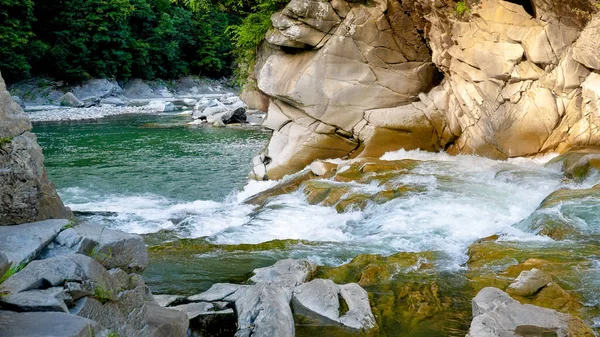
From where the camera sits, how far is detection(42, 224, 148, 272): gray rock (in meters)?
4.18

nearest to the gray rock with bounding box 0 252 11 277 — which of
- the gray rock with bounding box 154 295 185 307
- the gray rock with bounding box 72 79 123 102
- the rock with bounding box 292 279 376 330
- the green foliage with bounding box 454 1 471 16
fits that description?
the gray rock with bounding box 154 295 185 307

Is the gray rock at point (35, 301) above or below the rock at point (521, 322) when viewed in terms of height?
above

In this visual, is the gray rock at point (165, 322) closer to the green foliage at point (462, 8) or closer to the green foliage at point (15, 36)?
the green foliage at point (462, 8)

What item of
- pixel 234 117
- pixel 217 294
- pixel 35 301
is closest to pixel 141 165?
pixel 234 117

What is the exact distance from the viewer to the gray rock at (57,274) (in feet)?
11.5

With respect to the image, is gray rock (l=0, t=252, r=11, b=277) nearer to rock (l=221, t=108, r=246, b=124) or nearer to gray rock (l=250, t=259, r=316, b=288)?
gray rock (l=250, t=259, r=316, b=288)

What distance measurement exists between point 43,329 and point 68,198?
514 inches

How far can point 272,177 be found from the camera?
1644 centimetres

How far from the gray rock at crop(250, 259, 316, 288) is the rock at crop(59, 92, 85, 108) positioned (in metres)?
37.7

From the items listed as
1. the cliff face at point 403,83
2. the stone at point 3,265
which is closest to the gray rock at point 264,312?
the stone at point 3,265

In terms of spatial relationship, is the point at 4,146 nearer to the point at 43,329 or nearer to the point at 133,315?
the point at 133,315

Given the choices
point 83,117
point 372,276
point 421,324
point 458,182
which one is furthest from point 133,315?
point 83,117

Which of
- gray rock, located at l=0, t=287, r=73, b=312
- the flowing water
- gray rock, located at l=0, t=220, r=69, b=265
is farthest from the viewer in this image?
the flowing water

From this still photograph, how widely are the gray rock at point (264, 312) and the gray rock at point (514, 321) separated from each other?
177cm
